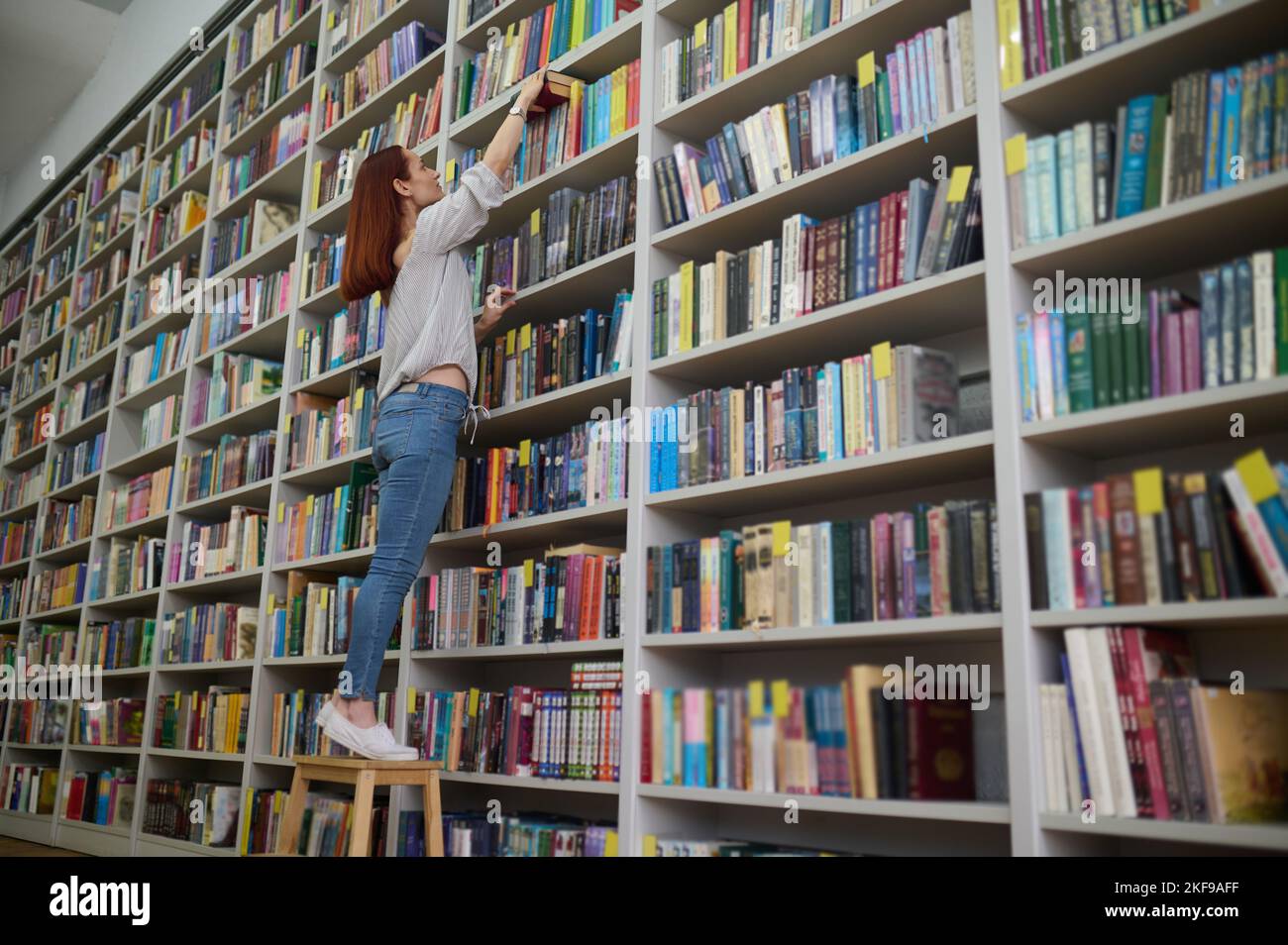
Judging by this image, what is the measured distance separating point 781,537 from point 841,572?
0.49 feet

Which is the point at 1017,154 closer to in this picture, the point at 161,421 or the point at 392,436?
the point at 392,436

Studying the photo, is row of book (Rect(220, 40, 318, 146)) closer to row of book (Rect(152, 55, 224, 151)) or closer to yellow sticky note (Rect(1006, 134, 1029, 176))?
row of book (Rect(152, 55, 224, 151))

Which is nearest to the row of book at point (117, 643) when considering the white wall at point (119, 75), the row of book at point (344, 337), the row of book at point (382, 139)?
the row of book at point (344, 337)

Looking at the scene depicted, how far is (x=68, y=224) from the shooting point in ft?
20.4

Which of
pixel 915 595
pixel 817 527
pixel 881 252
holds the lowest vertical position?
pixel 915 595

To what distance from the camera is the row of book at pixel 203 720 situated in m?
3.61

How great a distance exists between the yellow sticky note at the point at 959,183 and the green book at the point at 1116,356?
385 mm

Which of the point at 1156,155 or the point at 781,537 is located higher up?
the point at 1156,155

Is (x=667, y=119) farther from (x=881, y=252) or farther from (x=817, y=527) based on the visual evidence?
(x=817, y=527)

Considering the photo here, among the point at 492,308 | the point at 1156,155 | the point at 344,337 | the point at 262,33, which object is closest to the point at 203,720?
the point at 344,337

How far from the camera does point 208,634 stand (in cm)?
393

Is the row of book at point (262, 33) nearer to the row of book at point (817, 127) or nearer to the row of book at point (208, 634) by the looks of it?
the row of book at point (208, 634)
